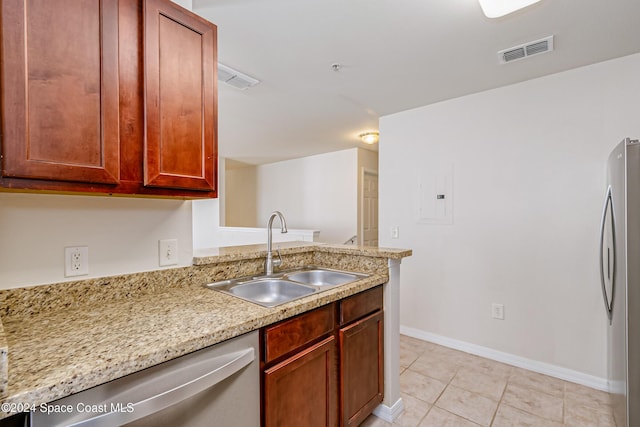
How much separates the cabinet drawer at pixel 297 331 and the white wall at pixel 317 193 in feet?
12.1

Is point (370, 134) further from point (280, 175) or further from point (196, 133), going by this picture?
point (196, 133)

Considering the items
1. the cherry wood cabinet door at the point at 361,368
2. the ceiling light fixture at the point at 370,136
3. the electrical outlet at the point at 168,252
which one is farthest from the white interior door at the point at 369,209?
the electrical outlet at the point at 168,252

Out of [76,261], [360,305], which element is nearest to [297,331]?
[360,305]

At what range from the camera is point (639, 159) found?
1.45 meters

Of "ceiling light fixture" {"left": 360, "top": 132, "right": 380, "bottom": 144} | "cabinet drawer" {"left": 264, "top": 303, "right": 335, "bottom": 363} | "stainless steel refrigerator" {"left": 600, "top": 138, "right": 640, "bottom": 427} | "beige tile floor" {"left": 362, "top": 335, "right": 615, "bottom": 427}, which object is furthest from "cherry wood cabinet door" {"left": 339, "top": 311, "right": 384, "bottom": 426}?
"ceiling light fixture" {"left": 360, "top": 132, "right": 380, "bottom": 144}

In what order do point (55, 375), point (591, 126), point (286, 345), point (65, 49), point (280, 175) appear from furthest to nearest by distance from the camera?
point (280, 175) → point (591, 126) → point (286, 345) → point (65, 49) → point (55, 375)

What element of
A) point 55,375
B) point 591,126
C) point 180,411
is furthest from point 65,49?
point 591,126

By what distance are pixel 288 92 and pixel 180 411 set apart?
8.57 ft

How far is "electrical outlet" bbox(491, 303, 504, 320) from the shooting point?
2.67 m

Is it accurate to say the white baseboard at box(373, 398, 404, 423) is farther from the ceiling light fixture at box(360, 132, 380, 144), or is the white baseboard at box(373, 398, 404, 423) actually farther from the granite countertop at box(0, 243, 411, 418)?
the ceiling light fixture at box(360, 132, 380, 144)

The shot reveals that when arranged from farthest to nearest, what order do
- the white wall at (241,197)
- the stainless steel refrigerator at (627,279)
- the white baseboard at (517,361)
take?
the white wall at (241,197)
the white baseboard at (517,361)
the stainless steel refrigerator at (627,279)

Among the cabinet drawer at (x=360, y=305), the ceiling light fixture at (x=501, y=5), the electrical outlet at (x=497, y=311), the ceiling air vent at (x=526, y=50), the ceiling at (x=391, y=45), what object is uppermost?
the ceiling at (x=391, y=45)

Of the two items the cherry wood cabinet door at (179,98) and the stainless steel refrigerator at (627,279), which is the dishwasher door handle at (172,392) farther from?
the stainless steel refrigerator at (627,279)

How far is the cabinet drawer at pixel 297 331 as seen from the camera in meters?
1.18
